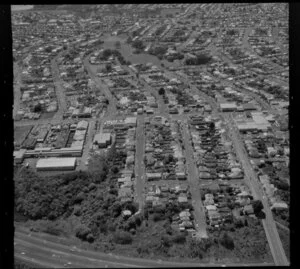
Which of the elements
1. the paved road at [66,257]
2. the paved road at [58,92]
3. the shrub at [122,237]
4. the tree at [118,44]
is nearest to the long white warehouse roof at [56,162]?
the paved road at [66,257]

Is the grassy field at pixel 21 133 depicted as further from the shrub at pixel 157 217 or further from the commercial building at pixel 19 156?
the shrub at pixel 157 217

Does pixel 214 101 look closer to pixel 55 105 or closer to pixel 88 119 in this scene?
pixel 88 119

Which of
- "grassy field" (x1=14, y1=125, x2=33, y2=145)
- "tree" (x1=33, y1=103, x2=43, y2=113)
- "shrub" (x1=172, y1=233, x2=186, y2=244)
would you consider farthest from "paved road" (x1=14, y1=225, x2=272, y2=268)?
"tree" (x1=33, y1=103, x2=43, y2=113)

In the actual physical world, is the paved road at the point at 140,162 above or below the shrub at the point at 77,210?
below

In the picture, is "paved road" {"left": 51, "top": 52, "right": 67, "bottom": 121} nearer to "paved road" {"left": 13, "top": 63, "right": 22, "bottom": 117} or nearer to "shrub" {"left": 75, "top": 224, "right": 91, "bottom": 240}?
"paved road" {"left": 13, "top": 63, "right": 22, "bottom": 117}

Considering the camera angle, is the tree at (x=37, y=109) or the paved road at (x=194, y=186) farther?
the tree at (x=37, y=109)
